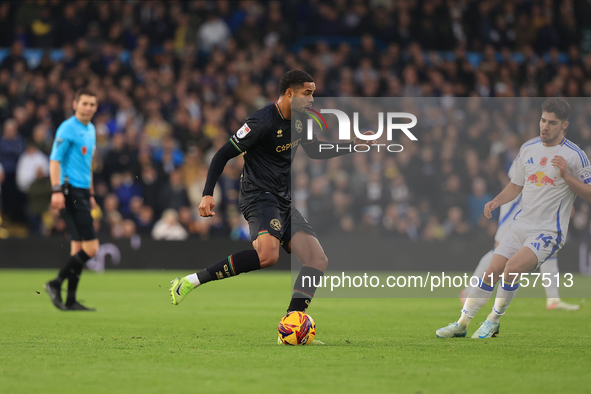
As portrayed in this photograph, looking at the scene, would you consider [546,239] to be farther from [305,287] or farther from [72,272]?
[72,272]

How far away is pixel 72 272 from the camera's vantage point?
964 cm

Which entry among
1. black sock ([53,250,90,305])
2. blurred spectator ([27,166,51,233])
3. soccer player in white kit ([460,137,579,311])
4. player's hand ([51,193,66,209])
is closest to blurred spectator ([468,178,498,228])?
soccer player in white kit ([460,137,579,311])

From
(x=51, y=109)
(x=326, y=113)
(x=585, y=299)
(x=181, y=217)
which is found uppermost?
(x=51, y=109)

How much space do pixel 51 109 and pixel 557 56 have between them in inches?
529

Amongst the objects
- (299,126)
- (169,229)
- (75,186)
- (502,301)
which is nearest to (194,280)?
(299,126)

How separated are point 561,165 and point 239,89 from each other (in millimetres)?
13473

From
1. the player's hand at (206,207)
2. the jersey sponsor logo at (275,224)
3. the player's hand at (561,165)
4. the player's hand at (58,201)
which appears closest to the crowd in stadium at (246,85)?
the player's hand at (561,165)

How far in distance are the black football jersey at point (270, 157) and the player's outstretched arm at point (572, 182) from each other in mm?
2345

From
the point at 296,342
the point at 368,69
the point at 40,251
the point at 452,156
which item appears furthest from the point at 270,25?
the point at 296,342

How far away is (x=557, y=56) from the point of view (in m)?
21.5

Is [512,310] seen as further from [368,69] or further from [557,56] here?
[557,56]

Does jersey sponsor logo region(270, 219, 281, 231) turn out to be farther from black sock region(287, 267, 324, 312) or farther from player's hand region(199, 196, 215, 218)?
player's hand region(199, 196, 215, 218)

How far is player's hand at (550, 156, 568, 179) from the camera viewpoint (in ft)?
22.8

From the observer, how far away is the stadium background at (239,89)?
13.2 metres
